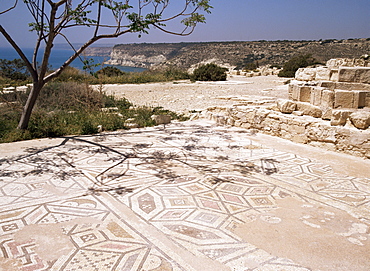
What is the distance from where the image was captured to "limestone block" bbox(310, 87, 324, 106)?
6512mm

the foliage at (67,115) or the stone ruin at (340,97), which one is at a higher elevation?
the stone ruin at (340,97)

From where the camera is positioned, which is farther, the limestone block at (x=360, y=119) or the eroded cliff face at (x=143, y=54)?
the eroded cliff face at (x=143, y=54)

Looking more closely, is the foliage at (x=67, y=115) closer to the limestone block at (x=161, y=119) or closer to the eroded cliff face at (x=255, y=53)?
the limestone block at (x=161, y=119)

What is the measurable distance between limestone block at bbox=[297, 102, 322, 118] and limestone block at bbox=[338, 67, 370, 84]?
39.3 inches

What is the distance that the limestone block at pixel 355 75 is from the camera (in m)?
6.52

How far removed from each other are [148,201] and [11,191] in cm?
169

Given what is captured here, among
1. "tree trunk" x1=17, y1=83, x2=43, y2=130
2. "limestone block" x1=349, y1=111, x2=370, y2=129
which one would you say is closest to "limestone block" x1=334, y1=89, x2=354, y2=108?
"limestone block" x1=349, y1=111, x2=370, y2=129

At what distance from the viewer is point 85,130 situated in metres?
Answer: 7.02

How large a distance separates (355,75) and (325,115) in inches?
48.9

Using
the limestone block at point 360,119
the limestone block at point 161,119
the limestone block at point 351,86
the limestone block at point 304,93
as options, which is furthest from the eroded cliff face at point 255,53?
the limestone block at point 360,119

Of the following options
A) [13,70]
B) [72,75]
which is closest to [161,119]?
[72,75]

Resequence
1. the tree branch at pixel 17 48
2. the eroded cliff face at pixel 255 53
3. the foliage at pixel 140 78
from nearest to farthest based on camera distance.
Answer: the tree branch at pixel 17 48 < the foliage at pixel 140 78 < the eroded cliff face at pixel 255 53

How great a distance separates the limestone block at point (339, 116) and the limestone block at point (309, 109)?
0.72 meters

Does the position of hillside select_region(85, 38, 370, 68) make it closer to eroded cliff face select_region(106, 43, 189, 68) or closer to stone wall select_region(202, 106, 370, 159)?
eroded cliff face select_region(106, 43, 189, 68)
